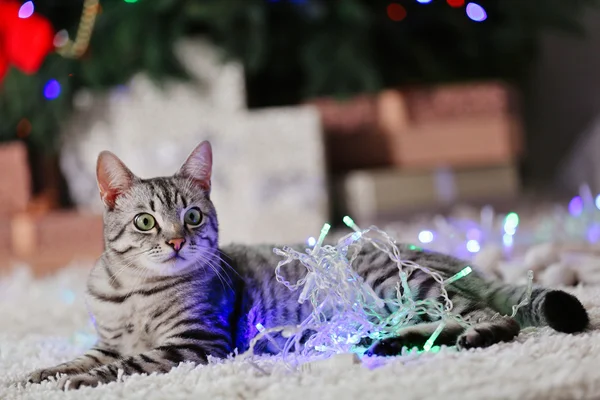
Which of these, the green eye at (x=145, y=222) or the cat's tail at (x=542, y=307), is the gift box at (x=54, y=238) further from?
the cat's tail at (x=542, y=307)

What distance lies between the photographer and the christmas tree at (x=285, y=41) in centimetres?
219

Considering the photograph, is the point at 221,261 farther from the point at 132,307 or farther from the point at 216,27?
the point at 216,27

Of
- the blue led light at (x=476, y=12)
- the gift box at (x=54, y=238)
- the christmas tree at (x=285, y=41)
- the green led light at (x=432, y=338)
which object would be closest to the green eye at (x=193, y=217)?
the green led light at (x=432, y=338)

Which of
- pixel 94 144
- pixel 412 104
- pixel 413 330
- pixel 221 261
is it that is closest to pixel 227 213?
pixel 94 144

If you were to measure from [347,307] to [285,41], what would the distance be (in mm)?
1566

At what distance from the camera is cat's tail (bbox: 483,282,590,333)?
93 centimetres

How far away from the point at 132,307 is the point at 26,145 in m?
1.65

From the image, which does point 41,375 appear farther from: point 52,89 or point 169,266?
point 52,89

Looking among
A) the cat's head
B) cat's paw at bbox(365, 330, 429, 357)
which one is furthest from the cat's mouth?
cat's paw at bbox(365, 330, 429, 357)

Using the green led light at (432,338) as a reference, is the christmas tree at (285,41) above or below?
above

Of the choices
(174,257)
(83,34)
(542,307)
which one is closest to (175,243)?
(174,257)

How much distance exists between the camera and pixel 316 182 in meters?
2.32

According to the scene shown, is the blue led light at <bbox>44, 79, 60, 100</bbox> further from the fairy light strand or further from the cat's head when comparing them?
the cat's head

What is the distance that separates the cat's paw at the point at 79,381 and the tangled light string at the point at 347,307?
0.19 metres
